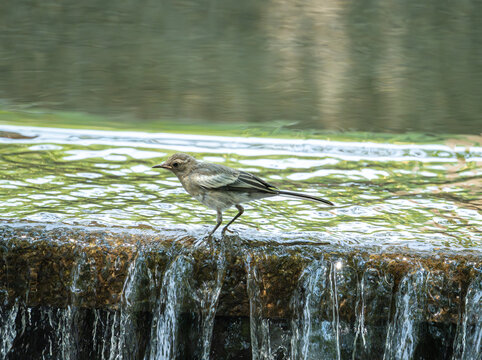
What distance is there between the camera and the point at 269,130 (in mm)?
9297

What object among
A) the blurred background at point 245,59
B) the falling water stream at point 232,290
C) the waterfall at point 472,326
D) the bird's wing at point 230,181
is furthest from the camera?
the blurred background at point 245,59

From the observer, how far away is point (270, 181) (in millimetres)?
6285

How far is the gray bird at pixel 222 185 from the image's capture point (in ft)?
14.5

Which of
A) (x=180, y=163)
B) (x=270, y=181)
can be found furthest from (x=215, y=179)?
(x=270, y=181)

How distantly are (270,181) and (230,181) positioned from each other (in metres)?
1.89

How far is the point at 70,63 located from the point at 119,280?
6.63 m

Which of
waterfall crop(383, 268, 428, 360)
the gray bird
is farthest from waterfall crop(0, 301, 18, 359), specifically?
waterfall crop(383, 268, 428, 360)

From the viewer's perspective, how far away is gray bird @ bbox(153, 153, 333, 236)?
442 centimetres

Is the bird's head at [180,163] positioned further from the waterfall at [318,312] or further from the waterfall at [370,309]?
the waterfall at [370,309]

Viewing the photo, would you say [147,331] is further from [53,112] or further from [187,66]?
[187,66]

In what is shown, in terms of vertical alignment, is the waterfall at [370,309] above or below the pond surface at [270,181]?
below

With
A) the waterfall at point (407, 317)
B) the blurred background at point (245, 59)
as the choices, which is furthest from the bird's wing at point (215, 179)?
the blurred background at point (245, 59)

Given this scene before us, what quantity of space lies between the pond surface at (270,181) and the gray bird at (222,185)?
0.30 m

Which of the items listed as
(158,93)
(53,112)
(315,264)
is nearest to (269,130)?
(158,93)
